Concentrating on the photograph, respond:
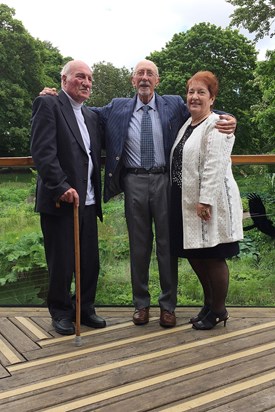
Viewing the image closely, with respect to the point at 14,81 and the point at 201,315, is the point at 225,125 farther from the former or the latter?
the point at 14,81

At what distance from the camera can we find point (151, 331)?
3121mm

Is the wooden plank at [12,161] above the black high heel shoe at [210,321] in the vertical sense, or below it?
above

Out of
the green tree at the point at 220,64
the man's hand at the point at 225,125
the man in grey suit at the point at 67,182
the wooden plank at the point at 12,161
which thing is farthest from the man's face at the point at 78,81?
the green tree at the point at 220,64

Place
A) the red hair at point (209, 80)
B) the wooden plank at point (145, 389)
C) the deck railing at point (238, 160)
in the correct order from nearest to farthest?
the wooden plank at point (145, 389) → the red hair at point (209, 80) → the deck railing at point (238, 160)

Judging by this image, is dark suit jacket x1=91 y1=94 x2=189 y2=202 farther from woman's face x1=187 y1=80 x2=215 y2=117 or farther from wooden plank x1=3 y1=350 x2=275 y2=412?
wooden plank x1=3 y1=350 x2=275 y2=412

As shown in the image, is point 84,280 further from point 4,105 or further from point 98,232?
point 4,105

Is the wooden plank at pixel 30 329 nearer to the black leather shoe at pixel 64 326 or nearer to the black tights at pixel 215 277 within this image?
the black leather shoe at pixel 64 326

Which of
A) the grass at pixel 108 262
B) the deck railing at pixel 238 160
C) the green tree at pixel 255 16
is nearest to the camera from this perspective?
the deck railing at pixel 238 160

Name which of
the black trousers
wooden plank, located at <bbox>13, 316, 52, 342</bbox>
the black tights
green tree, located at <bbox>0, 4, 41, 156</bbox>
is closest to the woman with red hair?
the black tights

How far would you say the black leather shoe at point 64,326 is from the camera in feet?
10.1

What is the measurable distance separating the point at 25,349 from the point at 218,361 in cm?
115

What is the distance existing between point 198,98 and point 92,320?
5.35 feet

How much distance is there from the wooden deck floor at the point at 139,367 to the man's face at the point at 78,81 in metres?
1.56

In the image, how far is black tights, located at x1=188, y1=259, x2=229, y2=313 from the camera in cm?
303
